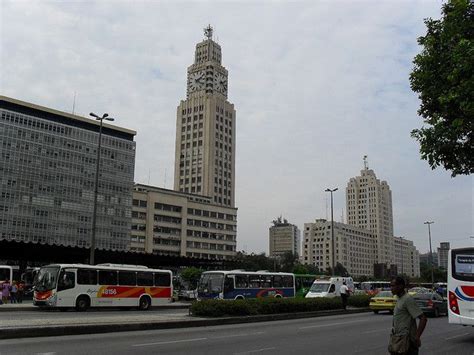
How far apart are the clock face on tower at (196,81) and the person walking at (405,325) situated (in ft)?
485

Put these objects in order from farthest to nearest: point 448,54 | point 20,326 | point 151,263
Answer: point 151,263, point 20,326, point 448,54

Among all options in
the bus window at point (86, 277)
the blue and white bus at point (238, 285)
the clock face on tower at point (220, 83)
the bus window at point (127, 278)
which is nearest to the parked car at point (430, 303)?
the blue and white bus at point (238, 285)

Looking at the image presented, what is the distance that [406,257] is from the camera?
193875 millimetres

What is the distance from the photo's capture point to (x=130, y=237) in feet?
388

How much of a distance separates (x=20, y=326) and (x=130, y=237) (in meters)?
106

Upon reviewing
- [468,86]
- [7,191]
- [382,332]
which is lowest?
[382,332]

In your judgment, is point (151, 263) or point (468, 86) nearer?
point (468, 86)

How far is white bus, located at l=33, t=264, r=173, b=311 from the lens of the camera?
85.8 ft

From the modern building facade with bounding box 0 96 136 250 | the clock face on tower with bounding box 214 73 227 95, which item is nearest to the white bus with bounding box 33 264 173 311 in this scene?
the modern building facade with bounding box 0 96 136 250

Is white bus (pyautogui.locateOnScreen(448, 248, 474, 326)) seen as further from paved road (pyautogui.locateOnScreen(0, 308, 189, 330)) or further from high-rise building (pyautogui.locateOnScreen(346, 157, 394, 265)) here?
high-rise building (pyautogui.locateOnScreen(346, 157, 394, 265))

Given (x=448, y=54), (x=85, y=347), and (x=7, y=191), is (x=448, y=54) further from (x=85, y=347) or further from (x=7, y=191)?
(x=7, y=191)

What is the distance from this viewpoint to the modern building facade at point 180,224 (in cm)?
12244

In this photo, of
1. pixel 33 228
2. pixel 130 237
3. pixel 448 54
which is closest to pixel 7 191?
pixel 33 228

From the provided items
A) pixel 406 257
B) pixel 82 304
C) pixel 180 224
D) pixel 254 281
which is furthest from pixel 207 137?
pixel 82 304
